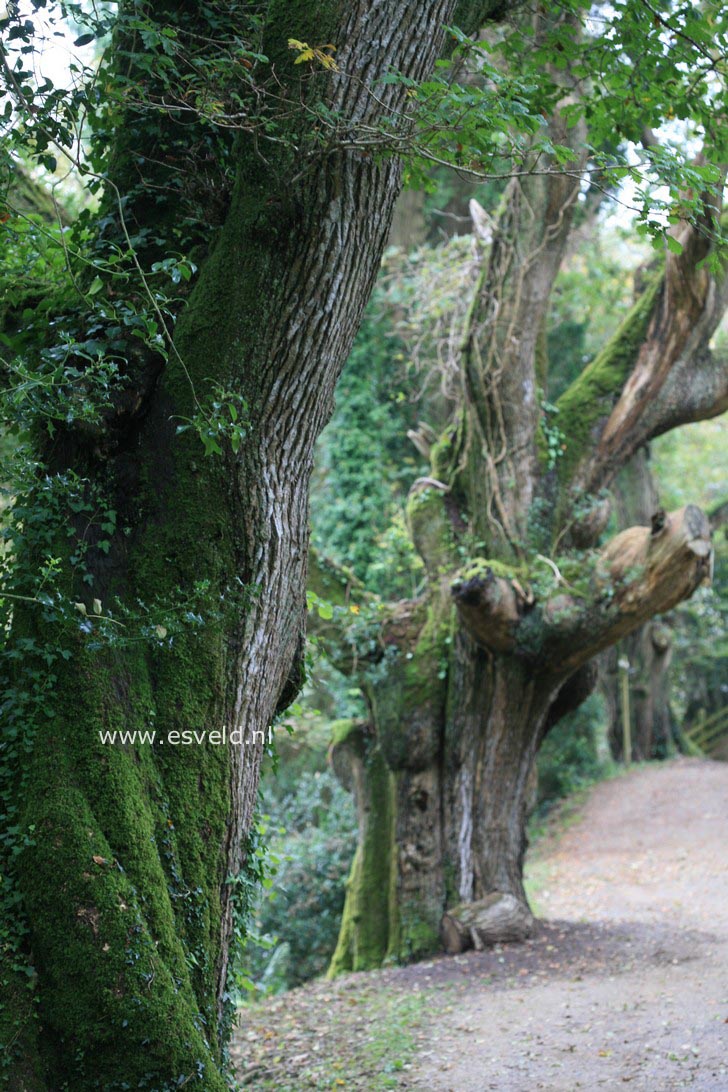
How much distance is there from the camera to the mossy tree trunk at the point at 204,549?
11.7 ft

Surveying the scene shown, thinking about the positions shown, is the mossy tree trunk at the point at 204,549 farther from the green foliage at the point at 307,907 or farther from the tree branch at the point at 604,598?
the green foliage at the point at 307,907

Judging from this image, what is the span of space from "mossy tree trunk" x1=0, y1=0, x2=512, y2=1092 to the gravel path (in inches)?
94.5

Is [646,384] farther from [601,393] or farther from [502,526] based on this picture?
[502,526]

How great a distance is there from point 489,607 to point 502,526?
4.40 feet

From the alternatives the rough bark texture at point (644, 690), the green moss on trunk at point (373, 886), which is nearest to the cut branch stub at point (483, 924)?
the green moss on trunk at point (373, 886)

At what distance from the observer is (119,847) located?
3.52 meters

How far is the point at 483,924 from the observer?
8.52m

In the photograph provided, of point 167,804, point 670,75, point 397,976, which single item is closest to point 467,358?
point 670,75

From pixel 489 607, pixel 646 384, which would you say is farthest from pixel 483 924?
pixel 646 384

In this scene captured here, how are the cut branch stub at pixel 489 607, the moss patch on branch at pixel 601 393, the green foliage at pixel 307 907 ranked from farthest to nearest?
the green foliage at pixel 307 907, the moss patch on branch at pixel 601 393, the cut branch stub at pixel 489 607

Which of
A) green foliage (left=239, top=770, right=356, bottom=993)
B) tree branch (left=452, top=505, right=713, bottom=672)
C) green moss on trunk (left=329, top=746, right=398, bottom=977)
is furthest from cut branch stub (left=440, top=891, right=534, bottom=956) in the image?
green foliage (left=239, top=770, right=356, bottom=993)

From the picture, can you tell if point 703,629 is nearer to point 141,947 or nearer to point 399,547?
point 399,547

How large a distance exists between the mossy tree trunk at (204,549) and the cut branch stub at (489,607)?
323 centimetres

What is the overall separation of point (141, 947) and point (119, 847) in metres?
0.36
